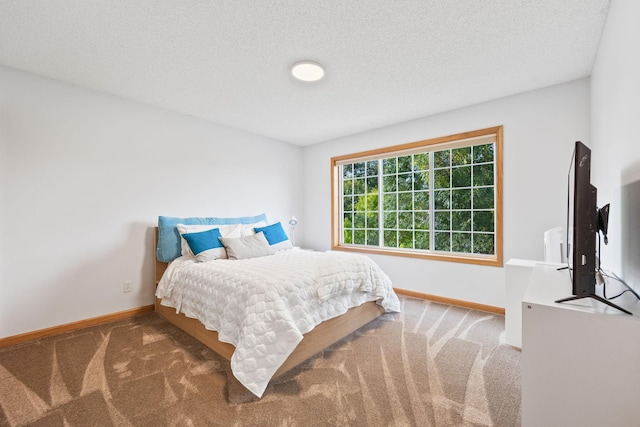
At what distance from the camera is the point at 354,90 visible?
112 inches

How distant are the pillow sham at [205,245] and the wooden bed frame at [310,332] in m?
0.60

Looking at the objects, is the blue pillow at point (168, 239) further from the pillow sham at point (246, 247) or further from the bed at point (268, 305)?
the pillow sham at point (246, 247)

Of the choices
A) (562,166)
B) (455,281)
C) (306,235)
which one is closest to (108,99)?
(306,235)

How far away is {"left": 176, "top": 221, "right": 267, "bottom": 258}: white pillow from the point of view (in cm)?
309

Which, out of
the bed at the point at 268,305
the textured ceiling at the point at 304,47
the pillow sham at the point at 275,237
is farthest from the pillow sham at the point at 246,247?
the textured ceiling at the point at 304,47

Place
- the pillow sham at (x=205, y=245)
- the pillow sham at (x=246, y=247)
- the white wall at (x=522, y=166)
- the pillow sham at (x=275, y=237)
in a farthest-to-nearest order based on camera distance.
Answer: the pillow sham at (x=275, y=237), the pillow sham at (x=246, y=247), the pillow sham at (x=205, y=245), the white wall at (x=522, y=166)

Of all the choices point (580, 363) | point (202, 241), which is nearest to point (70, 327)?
point (202, 241)

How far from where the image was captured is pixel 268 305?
187cm

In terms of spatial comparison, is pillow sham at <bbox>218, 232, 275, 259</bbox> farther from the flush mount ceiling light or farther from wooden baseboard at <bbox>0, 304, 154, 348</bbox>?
the flush mount ceiling light

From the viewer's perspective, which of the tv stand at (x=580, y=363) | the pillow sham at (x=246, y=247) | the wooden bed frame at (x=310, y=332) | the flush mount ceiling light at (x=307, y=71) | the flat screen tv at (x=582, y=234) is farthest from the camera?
the pillow sham at (x=246, y=247)

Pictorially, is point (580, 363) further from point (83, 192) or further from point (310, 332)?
point (83, 192)

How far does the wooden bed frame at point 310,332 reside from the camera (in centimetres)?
202

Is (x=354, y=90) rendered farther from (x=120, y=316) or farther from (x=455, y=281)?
(x=120, y=316)

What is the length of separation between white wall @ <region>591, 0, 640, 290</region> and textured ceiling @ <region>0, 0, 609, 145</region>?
29 centimetres
